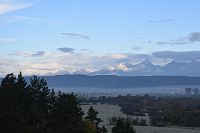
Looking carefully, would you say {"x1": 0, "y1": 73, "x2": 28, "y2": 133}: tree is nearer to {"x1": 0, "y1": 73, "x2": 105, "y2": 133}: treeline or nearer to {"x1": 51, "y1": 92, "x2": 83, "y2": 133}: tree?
{"x1": 0, "y1": 73, "x2": 105, "y2": 133}: treeline

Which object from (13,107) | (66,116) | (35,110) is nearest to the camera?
(13,107)

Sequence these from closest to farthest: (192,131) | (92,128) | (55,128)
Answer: (55,128) < (92,128) < (192,131)

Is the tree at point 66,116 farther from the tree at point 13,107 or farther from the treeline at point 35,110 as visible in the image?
the tree at point 13,107

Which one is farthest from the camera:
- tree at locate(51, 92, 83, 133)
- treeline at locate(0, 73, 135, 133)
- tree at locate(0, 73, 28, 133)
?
tree at locate(51, 92, 83, 133)

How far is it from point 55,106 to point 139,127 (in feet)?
200

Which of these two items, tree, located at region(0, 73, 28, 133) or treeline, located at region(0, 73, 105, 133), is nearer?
tree, located at region(0, 73, 28, 133)

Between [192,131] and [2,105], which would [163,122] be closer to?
[192,131]

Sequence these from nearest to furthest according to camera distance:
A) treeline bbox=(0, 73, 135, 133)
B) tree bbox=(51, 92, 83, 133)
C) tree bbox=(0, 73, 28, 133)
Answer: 1. tree bbox=(0, 73, 28, 133)
2. treeline bbox=(0, 73, 135, 133)
3. tree bbox=(51, 92, 83, 133)

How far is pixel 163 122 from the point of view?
117438mm

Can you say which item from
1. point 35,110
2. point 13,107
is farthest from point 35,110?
point 13,107

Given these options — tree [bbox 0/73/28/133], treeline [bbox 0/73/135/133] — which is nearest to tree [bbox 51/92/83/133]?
treeline [bbox 0/73/135/133]

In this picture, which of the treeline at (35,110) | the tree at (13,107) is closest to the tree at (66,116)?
the treeline at (35,110)

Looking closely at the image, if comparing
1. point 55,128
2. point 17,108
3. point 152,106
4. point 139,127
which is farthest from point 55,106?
point 152,106

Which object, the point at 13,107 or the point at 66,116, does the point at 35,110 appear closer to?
the point at 13,107
